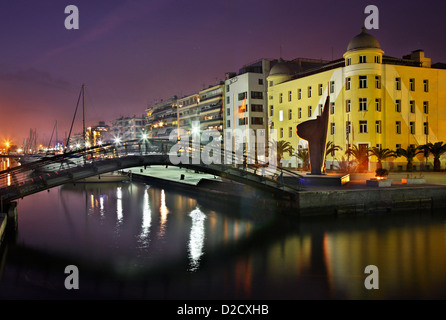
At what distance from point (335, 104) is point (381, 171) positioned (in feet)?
62.9

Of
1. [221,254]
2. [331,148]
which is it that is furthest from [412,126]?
[221,254]

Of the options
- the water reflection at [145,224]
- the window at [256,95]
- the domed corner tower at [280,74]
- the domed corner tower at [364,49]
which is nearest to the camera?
the water reflection at [145,224]

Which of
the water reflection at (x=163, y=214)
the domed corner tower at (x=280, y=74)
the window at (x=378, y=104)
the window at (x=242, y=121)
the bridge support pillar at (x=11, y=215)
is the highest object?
the domed corner tower at (x=280, y=74)

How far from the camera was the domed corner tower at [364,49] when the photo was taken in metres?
44.0

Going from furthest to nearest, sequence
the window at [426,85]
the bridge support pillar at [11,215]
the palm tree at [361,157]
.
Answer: the window at [426,85]
the palm tree at [361,157]
the bridge support pillar at [11,215]

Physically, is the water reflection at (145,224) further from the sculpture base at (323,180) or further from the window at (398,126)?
the window at (398,126)

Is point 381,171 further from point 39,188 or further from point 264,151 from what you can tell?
point 264,151

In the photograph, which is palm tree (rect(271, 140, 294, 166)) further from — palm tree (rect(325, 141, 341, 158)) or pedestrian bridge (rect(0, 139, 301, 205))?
pedestrian bridge (rect(0, 139, 301, 205))

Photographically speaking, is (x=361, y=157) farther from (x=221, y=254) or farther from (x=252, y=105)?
(x=252, y=105)

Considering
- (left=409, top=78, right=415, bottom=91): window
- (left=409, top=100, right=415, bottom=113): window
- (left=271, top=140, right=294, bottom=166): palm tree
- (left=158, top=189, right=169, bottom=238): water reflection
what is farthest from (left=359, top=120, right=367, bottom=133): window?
(left=158, top=189, right=169, bottom=238): water reflection

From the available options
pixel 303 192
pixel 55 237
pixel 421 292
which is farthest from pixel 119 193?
pixel 421 292

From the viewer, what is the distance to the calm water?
1436 centimetres

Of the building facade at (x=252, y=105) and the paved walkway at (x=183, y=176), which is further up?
the building facade at (x=252, y=105)

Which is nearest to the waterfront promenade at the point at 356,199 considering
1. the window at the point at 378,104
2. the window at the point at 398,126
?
the window at the point at 378,104
